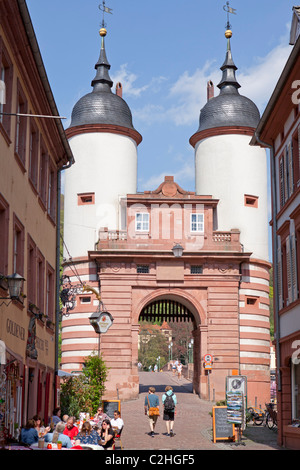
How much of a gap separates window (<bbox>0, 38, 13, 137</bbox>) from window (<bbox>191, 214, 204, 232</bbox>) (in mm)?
30424

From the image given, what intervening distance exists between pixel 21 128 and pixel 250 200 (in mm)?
31797

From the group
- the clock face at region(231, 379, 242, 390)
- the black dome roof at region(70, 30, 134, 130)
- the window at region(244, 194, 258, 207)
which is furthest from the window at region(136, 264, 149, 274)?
the clock face at region(231, 379, 242, 390)

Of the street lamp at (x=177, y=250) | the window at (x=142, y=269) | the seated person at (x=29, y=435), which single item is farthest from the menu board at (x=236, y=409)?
the window at (x=142, y=269)

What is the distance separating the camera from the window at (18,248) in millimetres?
20625

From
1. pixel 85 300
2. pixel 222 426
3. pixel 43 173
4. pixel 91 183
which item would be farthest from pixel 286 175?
pixel 91 183

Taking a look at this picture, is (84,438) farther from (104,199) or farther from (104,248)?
(104,199)

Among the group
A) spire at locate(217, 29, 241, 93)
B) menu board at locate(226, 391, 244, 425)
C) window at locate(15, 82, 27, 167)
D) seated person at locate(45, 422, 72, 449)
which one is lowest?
seated person at locate(45, 422, 72, 449)

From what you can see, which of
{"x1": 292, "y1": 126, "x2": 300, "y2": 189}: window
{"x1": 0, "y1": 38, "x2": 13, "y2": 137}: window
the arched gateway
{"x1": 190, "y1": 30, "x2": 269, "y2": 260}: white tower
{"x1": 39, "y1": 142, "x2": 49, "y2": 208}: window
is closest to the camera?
{"x1": 0, "y1": 38, "x2": 13, "y2": 137}: window

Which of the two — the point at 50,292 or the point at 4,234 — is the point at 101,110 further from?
the point at 4,234

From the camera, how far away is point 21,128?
21516mm

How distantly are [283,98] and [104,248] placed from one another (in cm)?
2470

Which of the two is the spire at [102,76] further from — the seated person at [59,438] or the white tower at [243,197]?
the seated person at [59,438]

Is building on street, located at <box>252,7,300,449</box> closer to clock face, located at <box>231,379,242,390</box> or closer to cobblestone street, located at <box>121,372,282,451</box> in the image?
cobblestone street, located at <box>121,372,282,451</box>

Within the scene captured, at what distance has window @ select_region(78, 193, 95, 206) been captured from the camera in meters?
51.2
